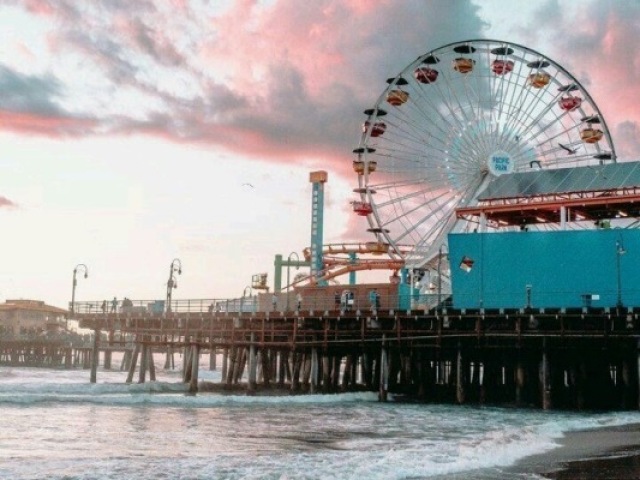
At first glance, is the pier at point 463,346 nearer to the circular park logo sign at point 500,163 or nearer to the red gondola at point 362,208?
the red gondola at point 362,208

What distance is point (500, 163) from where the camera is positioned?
172ft

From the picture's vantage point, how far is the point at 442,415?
3503 centimetres

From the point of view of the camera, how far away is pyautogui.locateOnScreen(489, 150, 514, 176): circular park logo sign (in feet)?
171

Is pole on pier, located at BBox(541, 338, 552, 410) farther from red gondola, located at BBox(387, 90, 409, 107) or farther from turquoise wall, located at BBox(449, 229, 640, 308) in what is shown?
red gondola, located at BBox(387, 90, 409, 107)

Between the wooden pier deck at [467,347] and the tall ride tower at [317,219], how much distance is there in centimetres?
1635

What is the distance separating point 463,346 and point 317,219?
2932cm

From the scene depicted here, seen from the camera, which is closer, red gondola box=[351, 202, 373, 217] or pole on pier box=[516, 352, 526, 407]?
pole on pier box=[516, 352, 526, 407]

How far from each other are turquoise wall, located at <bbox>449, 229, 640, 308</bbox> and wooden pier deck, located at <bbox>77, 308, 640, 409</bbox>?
7.93 feet

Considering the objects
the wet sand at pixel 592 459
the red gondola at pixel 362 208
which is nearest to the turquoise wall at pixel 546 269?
the red gondola at pixel 362 208

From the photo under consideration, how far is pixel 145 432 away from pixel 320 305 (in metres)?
25.9

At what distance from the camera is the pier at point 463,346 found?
38.5m

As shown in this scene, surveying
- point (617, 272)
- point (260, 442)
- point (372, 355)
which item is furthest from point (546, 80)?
point (260, 442)

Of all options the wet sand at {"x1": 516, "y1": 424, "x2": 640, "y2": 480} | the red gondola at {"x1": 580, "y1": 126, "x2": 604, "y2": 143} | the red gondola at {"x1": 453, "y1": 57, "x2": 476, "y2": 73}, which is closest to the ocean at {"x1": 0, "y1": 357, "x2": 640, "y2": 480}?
the wet sand at {"x1": 516, "y1": 424, "x2": 640, "y2": 480}

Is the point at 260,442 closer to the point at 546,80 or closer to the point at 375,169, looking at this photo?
the point at 375,169
